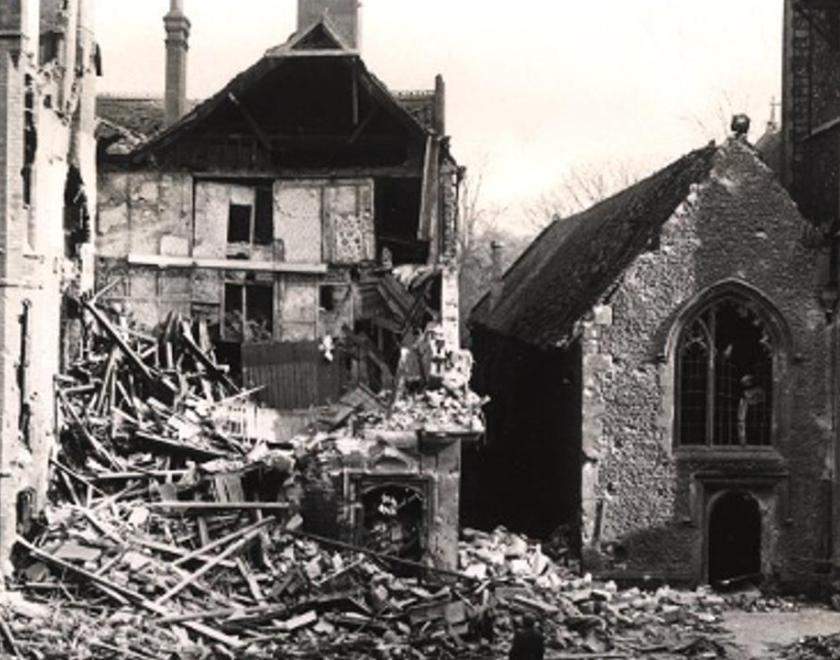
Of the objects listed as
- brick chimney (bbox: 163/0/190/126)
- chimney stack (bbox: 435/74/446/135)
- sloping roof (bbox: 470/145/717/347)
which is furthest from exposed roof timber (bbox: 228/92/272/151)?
sloping roof (bbox: 470/145/717/347)

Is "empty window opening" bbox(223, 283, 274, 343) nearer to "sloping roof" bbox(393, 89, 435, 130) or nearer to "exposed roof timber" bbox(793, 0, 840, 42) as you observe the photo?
"sloping roof" bbox(393, 89, 435, 130)

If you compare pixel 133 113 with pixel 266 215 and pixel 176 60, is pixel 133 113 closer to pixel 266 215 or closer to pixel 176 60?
pixel 176 60

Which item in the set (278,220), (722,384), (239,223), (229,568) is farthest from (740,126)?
(229,568)

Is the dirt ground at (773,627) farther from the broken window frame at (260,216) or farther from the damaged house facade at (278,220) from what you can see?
the broken window frame at (260,216)

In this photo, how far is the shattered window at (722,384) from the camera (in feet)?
79.6

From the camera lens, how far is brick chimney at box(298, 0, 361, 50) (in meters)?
29.1

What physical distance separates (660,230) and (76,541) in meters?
12.3

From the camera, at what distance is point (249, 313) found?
27.0 meters

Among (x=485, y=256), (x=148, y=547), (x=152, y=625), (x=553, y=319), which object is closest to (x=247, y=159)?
(x=553, y=319)

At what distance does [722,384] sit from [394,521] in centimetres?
707

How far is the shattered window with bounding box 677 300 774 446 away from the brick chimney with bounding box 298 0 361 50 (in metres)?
11.0

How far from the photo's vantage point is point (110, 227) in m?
26.9

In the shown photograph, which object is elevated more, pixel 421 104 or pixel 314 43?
pixel 314 43

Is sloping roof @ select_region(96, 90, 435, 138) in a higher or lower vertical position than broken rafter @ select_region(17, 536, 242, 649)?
higher
